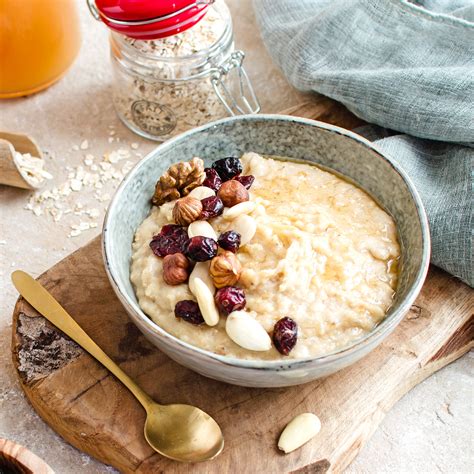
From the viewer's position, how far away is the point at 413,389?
2293mm

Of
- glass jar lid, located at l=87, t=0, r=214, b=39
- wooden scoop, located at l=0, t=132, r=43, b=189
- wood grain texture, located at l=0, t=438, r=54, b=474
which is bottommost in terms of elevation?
wooden scoop, located at l=0, t=132, r=43, b=189

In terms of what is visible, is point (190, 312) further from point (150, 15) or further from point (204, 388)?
point (150, 15)

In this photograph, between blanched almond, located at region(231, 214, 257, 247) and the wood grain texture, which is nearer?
the wood grain texture

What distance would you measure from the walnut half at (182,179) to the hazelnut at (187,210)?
11cm

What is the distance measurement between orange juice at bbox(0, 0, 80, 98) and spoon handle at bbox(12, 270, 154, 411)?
1058 mm

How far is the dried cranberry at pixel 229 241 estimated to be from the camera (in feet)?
6.61

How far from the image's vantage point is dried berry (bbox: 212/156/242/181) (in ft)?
7.52

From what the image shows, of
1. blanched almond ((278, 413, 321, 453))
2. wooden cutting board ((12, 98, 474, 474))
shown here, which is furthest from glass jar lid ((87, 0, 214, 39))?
blanched almond ((278, 413, 321, 453))

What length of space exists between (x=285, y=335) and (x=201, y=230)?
376 mm

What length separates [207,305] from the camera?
192 cm

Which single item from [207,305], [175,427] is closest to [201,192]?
[207,305]

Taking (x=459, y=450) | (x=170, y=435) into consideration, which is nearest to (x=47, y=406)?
(x=170, y=435)

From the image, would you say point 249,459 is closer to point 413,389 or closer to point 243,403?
point 243,403

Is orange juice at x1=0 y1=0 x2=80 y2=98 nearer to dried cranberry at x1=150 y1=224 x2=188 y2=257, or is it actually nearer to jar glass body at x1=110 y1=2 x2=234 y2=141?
jar glass body at x1=110 y1=2 x2=234 y2=141
